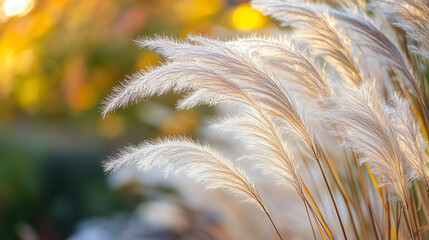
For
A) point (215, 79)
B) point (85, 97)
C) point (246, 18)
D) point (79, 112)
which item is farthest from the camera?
point (79, 112)

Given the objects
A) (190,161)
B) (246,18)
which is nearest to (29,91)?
(246,18)

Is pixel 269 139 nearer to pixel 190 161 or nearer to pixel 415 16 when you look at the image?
pixel 190 161

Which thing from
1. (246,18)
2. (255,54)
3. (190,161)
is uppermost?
(246,18)

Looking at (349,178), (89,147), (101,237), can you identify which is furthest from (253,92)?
(89,147)

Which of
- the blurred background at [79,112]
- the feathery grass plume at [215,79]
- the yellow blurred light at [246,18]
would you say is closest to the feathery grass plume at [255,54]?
the feathery grass plume at [215,79]

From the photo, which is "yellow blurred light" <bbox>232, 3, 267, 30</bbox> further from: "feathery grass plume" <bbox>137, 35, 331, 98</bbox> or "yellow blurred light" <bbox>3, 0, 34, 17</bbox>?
"feathery grass plume" <bbox>137, 35, 331, 98</bbox>

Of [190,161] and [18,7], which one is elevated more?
[18,7]

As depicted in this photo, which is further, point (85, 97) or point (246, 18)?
point (85, 97)

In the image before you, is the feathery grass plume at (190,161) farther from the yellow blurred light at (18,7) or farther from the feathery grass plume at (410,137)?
the yellow blurred light at (18,7)
